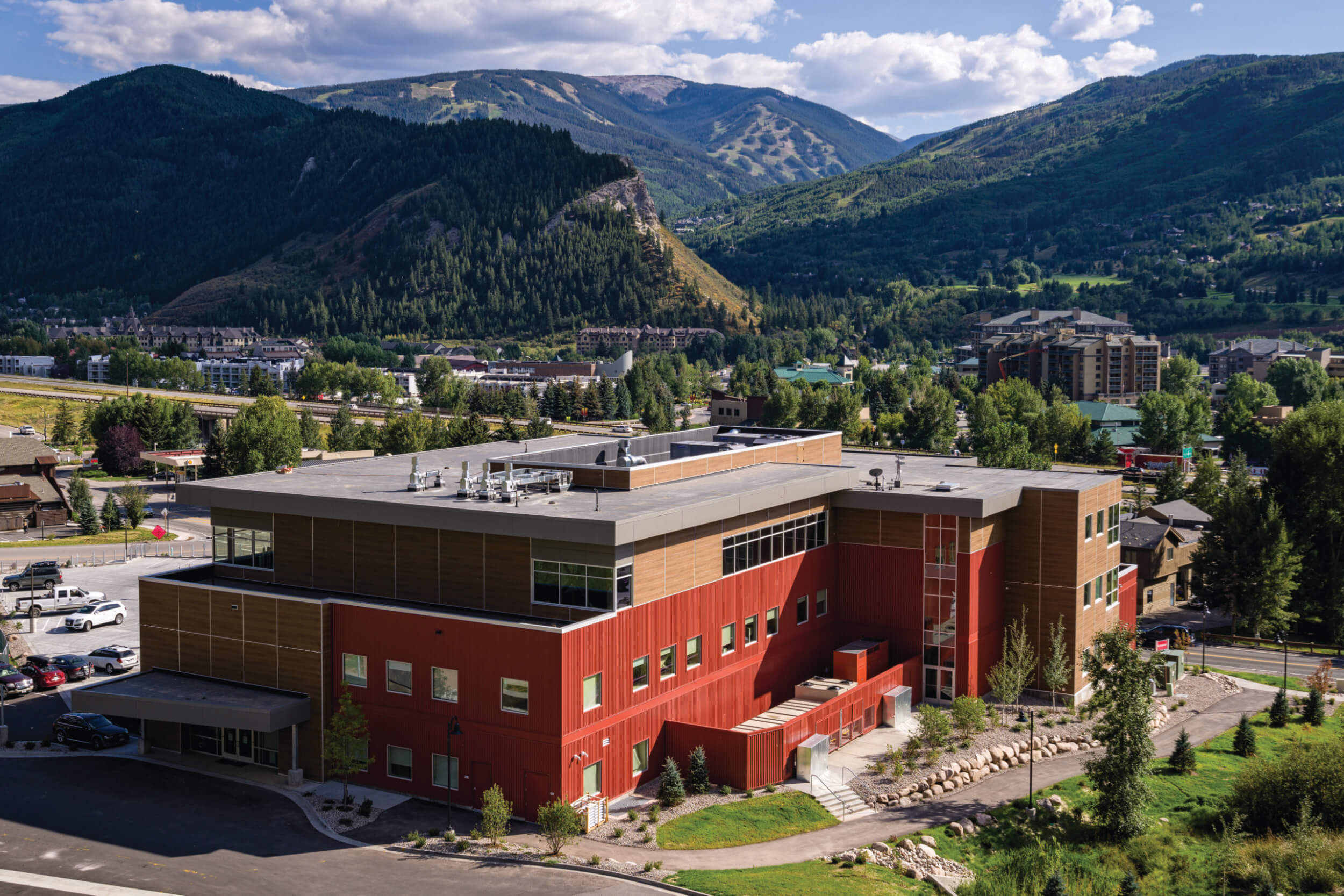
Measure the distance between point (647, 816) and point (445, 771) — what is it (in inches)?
287

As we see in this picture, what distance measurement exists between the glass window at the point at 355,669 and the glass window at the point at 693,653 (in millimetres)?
11903

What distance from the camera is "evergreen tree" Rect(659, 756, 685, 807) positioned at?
4188cm

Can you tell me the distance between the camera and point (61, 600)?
7156cm

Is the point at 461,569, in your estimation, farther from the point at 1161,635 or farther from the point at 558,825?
the point at 1161,635

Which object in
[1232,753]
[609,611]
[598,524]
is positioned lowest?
[1232,753]

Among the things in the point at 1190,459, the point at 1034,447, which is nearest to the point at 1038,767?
the point at 1034,447

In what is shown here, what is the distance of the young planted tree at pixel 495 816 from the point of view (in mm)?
37594

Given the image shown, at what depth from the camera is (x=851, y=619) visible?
56062mm

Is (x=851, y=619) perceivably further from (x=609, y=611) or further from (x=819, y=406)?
(x=819, y=406)

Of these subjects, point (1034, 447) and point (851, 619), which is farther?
point (1034, 447)

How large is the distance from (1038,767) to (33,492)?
292 feet

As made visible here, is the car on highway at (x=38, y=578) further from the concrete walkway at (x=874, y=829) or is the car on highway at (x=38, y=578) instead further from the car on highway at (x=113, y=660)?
the concrete walkway at (x=874, y=829)

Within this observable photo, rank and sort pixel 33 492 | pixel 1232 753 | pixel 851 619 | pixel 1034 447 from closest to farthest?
pixel 1232 753 → pixel 851 619 → pixel 33 492 → pixel 1034 447

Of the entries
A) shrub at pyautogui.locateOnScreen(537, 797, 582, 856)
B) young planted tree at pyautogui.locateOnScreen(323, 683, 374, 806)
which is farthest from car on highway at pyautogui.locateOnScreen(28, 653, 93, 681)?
shrub at pyautogui.locateOnScreen(537, 797, 582, 856)
